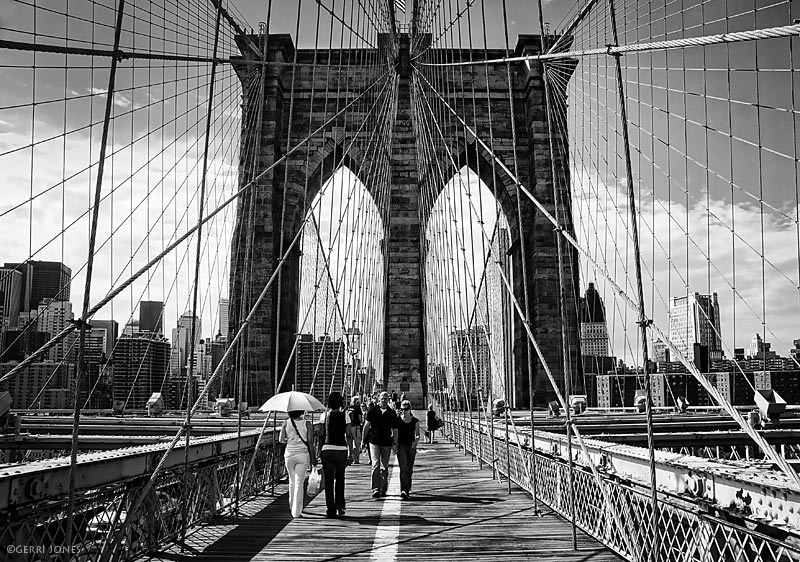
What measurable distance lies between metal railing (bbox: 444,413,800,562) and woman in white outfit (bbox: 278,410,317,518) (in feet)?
6.71

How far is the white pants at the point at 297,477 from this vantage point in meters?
6.56

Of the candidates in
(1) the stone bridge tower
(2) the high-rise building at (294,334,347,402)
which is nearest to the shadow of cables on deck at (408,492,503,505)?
(2) the high-rise building at (294,334,347,402)

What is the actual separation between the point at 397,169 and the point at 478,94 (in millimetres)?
4155

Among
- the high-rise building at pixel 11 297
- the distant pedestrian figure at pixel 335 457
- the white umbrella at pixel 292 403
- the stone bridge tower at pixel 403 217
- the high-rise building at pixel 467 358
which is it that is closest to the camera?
the distant pedestrian figure at pixel 335 457

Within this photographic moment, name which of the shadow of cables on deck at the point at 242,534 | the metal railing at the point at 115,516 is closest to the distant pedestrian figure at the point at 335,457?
the shadow of cables on deck at the point at 242,534

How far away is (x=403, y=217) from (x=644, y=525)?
24.4m

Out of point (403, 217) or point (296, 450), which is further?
point (403, 217)

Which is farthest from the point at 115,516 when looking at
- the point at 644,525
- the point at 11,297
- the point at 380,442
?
the point at 11,297

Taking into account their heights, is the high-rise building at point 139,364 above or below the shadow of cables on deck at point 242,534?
above

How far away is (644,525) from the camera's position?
453cm

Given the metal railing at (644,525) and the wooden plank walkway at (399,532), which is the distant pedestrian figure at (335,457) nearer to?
the wooden plank walkway at (399,532)

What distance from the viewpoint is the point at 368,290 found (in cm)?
2388

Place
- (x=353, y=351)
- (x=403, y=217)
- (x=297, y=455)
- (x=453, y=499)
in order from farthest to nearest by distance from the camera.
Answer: (x=403, y=217) < (x=353, y=351) < (x=453, y=499) < (x=297, y=455)

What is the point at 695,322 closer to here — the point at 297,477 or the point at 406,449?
the point at 406,449
